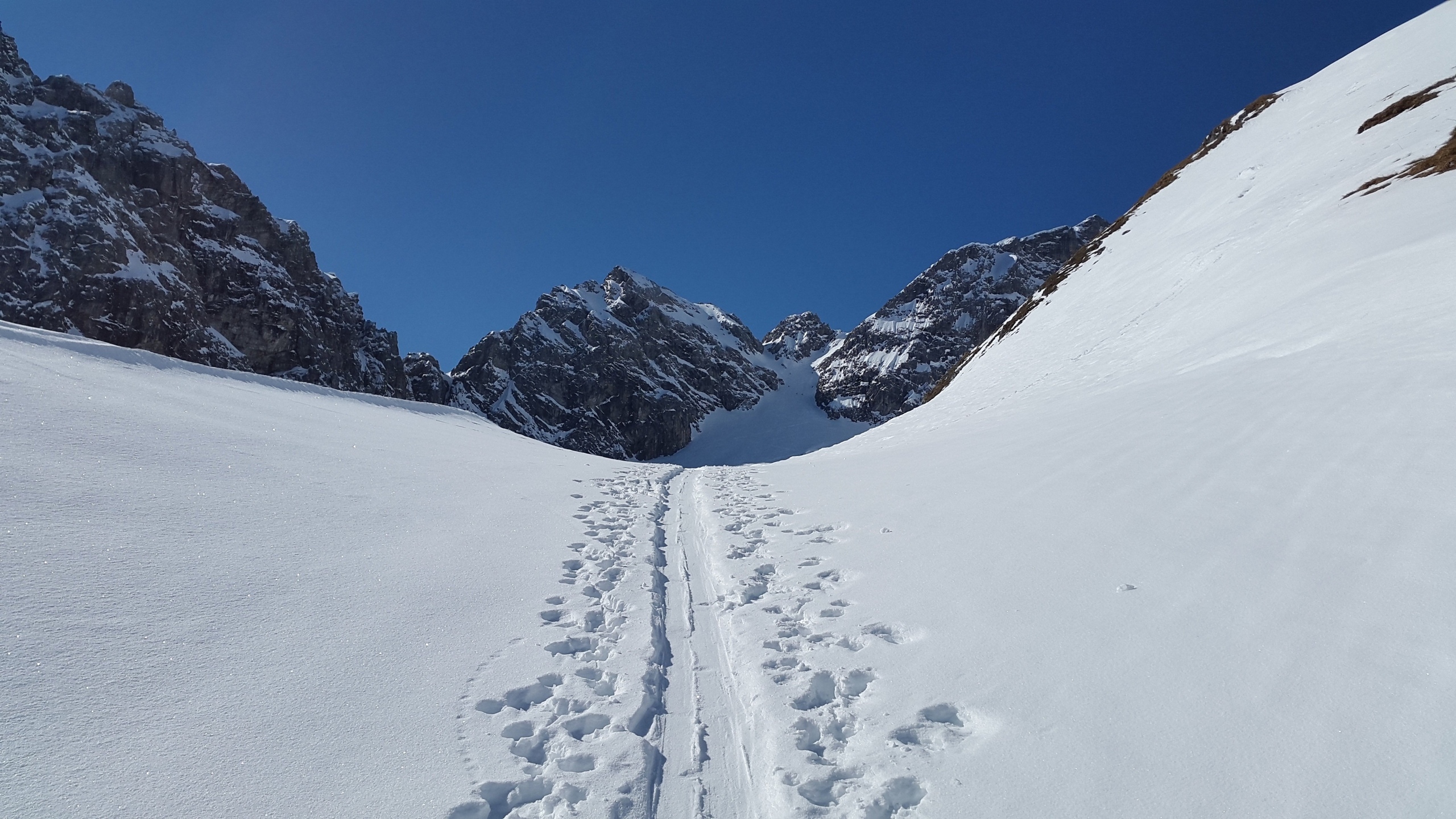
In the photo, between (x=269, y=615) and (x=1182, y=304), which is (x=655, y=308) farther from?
(x=269, y=615)

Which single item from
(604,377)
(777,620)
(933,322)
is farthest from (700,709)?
(933,322)

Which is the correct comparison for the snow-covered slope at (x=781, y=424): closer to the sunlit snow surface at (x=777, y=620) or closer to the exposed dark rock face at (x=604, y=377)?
the exposed dark rock face at (x=604, y=377)

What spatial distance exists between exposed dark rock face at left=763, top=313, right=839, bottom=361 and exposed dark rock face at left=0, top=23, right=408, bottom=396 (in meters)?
98.7

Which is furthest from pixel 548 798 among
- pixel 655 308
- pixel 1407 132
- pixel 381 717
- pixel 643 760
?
A: pixel 655 308

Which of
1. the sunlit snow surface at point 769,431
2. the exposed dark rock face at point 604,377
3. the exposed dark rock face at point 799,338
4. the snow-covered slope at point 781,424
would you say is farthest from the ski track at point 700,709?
the exposed dark rock face at point 799,338

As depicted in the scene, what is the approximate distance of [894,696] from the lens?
14.4 ft

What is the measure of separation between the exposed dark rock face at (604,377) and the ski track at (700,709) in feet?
375

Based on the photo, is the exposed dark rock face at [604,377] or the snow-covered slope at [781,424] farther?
the exposed dark rock face at [604,377]

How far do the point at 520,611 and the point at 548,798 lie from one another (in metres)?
2.55

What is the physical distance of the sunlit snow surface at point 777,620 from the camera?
10.7 feet

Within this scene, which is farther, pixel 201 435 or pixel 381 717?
pixel 201 435

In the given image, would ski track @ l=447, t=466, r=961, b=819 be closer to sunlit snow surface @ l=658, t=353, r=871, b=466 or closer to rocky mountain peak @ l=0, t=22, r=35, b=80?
sunlit snow surface @ l=658, t=353, r=871, b=466

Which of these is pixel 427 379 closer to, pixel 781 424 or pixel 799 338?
pixel 781 424

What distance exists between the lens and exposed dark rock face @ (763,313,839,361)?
6786 inches
